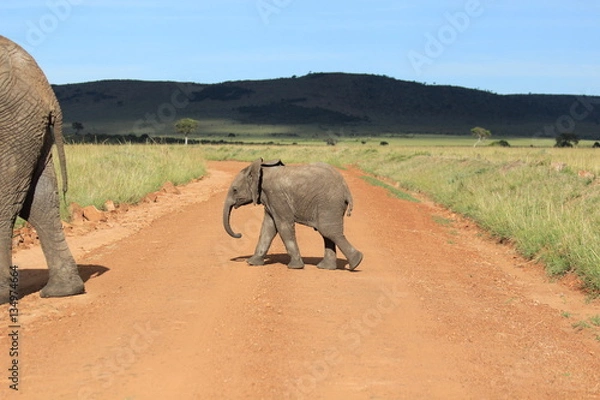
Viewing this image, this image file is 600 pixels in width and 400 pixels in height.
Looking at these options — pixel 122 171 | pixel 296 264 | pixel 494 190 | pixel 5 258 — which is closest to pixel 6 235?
pixel 5 258

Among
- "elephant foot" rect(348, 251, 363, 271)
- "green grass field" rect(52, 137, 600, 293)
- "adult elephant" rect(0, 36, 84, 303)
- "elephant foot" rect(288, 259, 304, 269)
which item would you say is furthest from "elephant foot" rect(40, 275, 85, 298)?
"green grass field" rect(52, 137, 600, 293)

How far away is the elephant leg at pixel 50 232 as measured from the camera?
916 cm

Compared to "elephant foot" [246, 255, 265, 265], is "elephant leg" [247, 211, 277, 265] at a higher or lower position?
higher

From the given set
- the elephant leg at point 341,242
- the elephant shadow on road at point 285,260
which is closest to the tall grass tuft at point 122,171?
the elephant shadow on road at point 285,260

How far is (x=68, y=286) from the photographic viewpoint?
9.21 meters

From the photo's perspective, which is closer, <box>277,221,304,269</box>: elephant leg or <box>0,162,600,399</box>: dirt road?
<box>0,162,600,399</box>: dirt road

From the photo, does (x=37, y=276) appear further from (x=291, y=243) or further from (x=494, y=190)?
(x=494, y=190)

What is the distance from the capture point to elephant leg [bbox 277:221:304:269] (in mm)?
10930

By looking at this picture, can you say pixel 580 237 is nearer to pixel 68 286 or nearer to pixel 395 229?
pixel 395 229

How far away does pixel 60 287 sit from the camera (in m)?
9.19

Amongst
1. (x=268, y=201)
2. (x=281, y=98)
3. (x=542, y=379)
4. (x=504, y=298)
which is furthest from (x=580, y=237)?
(x=281, y=98)

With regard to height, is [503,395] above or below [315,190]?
below

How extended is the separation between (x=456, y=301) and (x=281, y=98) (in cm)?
14287

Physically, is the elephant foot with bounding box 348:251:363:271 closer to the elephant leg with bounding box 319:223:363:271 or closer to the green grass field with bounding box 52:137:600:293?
the elephant leg with bounding box 319:223:363:271
